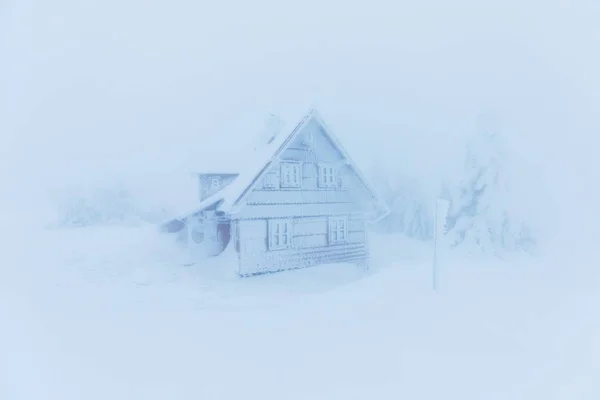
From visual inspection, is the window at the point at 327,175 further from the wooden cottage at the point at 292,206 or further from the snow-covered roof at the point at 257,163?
the snow-covered roof at the point at 257,163

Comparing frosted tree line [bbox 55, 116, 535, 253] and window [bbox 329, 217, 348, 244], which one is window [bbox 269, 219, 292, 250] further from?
frosted tree line [bbox 55, 116, 535, 253]

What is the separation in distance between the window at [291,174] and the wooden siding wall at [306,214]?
0.06 meters

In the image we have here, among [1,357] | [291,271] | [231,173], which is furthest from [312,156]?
[1,357]

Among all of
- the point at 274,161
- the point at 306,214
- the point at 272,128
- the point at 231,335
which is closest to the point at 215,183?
the point at 274,161

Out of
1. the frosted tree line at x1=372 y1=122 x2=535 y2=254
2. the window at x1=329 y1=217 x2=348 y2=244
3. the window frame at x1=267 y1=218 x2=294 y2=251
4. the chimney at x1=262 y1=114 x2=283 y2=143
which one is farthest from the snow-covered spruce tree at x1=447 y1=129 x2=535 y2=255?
the chimney at x1=262 y1=114 x2=283 y2=143

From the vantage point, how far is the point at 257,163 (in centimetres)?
510

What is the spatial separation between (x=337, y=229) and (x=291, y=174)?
1018mm

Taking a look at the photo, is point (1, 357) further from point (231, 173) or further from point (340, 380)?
point (340, 380)

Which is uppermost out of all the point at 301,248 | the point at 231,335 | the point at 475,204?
the point at 475,204

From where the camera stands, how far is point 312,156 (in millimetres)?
5504

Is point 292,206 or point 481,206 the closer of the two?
point 481,206

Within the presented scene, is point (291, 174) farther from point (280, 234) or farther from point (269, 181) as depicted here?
point (280, 234)

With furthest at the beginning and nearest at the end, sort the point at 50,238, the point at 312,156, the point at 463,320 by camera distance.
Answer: the point at 312,156
the point at 463,320
the point at 50,238

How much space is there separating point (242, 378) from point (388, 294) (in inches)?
72.2
